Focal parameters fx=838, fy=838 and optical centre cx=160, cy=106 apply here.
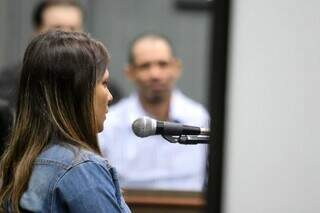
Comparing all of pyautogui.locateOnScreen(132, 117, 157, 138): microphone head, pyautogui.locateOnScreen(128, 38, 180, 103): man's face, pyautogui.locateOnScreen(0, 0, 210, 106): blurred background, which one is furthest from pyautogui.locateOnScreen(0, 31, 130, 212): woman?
pyautogui.locateOnScreen(0, 0, 210, 106): blurred background

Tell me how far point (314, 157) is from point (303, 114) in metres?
0.08

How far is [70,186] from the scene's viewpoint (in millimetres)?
2092

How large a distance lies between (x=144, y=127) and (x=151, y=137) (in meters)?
2.10

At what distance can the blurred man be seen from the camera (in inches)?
163

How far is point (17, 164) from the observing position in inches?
87.9

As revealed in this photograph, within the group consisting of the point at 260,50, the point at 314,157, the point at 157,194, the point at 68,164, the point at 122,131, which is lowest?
the point at 157,194

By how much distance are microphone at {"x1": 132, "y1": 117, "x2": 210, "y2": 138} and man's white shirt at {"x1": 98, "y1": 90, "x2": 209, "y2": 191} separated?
188 centimetres

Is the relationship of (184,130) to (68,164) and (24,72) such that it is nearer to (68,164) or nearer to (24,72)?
(68,164)

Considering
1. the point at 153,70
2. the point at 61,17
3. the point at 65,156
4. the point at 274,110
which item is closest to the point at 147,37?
the point at 153,70

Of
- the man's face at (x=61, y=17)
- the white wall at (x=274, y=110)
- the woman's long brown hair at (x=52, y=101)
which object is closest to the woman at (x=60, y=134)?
the woman's long brown hair at (x=52, y=101)

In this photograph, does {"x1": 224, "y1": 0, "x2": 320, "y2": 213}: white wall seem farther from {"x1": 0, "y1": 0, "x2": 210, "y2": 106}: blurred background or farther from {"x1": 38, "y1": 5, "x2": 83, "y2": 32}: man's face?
{"x1": 0, "y1": 0, "x2": 210, "y2": 106}: blurred background

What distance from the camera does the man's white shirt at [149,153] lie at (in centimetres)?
412

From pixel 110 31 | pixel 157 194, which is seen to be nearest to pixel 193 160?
pixel 157 194

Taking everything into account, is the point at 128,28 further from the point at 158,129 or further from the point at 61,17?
the point at 158,129
